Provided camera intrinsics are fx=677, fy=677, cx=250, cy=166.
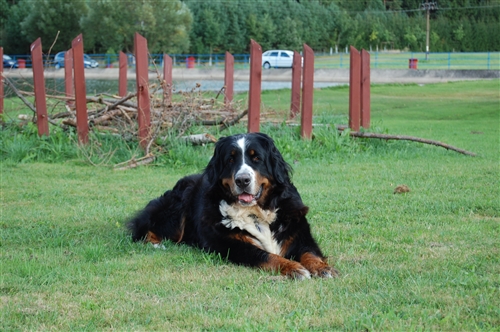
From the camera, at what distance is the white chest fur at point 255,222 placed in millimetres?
5957

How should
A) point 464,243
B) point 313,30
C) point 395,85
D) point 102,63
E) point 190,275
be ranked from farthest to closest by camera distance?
point 313,30
point 102,63
point 395,85
point 464,243
point 190,275

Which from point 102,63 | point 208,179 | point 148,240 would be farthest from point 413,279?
point 102,63

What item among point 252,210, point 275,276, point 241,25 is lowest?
point 275,276

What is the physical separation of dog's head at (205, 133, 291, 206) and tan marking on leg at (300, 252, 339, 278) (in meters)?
0.67

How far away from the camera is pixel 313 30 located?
84.5 meters

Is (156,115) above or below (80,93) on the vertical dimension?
below

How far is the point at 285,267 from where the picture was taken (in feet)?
17.6

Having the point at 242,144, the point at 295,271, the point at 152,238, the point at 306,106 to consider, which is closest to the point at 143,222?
the point at 152,238

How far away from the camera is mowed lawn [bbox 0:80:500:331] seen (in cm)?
424

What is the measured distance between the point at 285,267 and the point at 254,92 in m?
7.43

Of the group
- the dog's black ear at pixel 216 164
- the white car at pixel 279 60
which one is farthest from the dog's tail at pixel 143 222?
the white car at pixel 279 60

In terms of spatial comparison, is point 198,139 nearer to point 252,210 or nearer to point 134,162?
point 134,162

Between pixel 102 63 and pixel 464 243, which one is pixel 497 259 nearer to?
pixel 464 243

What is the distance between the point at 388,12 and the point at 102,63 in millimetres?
42102
